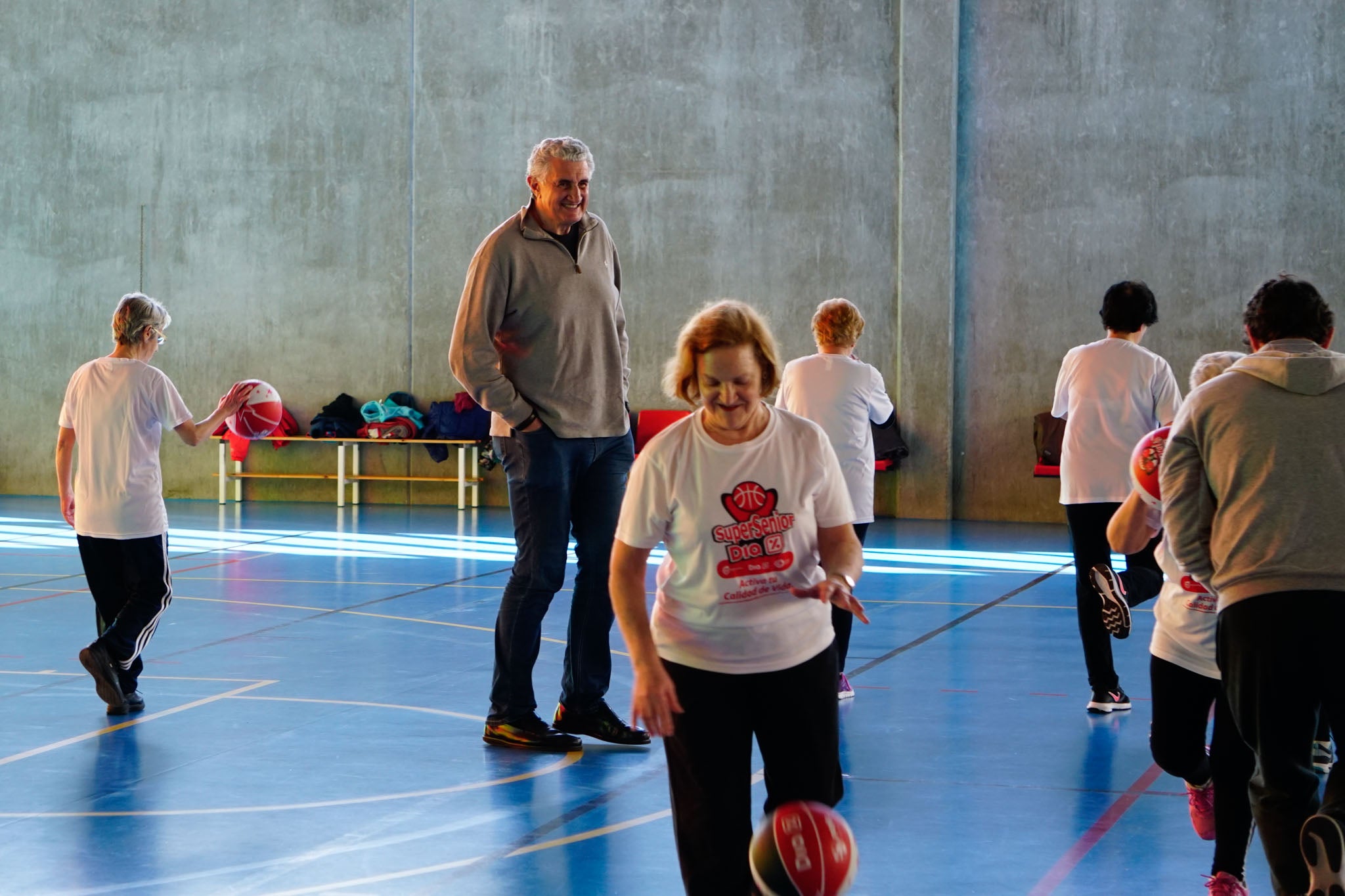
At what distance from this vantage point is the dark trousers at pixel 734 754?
2902mm

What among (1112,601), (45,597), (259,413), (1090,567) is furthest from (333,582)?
(1112,601)

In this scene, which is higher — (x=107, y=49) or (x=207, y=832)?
(x=107, y=49)

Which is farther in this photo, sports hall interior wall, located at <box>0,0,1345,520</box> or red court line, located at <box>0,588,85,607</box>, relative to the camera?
sports hall interior wall, located at <box>0,0,1345,520</box>

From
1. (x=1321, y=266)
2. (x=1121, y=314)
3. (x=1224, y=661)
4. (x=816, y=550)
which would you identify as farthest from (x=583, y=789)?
(x=1321, y=266)

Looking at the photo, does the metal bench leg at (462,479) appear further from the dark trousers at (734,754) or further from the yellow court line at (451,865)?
the dark trousers at (734,754)

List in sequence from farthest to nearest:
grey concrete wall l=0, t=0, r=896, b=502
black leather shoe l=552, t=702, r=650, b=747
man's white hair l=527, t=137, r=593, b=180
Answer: grey concrete wall l=0, t=0, r=896, b=502, black leather shoe l=552, t=702, r=650, b=747, man's white hair l=527, t=137, r=593, b=180

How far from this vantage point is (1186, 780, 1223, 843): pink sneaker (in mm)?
3730

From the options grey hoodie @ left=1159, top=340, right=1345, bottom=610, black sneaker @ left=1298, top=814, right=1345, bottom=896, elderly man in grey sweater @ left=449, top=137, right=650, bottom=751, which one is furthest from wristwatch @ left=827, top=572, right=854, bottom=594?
elderly man in grey sweater @ left=449, top=137, right=650, bottom=751

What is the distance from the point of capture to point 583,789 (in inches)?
177

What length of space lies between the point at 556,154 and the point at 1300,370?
270 centimetres

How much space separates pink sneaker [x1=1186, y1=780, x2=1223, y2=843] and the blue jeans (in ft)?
6.79

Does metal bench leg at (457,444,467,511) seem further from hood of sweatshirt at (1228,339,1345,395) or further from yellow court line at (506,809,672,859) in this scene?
hood of sweatshirt at (1228,339,1345,395)

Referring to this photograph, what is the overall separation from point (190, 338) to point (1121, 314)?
13.7 metres

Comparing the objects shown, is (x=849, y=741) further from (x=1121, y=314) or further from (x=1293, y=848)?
(x=1293, y=848)
